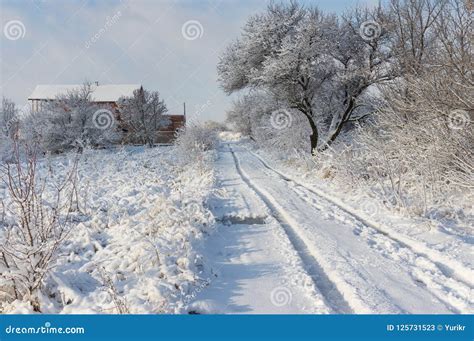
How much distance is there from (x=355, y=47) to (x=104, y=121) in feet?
70.7

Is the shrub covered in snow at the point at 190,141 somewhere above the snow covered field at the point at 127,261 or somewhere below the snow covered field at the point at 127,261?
above

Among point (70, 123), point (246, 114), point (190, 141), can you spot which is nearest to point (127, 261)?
point (190, 141)

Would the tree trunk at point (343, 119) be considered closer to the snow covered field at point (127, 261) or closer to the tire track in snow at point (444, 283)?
the snow covered field at point (127, 261)

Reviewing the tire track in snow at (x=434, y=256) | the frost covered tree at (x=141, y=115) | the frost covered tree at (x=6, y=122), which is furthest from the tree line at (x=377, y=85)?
the frost covered tree at (x=141, y=115)

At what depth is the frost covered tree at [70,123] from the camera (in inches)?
1088

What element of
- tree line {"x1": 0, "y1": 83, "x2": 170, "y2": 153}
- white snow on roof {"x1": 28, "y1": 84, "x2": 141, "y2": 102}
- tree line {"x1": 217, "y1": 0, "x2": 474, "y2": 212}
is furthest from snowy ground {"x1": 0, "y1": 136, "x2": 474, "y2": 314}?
white snow on roof {"x1": 28, "y1": 84, "x2": 141, "y2": 102}

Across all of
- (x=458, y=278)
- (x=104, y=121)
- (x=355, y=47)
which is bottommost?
(x=458, y=278)

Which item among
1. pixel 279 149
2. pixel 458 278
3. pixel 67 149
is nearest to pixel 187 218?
pixel 458 278

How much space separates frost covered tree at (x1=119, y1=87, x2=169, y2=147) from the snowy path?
32884mm

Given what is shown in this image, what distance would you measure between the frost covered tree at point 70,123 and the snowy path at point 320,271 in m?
24.0

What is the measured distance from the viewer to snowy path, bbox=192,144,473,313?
359cm

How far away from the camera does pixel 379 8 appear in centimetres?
1644
